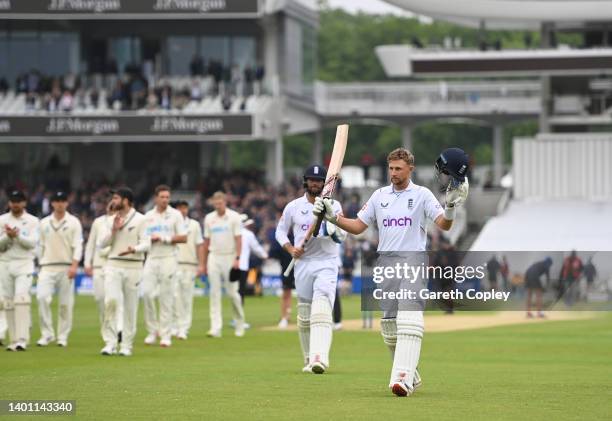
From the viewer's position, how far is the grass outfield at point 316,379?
12305 millimetres

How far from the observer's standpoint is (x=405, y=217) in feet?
43.8

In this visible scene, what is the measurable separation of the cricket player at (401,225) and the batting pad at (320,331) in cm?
194

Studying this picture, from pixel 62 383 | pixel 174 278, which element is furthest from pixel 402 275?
pixel 174 278

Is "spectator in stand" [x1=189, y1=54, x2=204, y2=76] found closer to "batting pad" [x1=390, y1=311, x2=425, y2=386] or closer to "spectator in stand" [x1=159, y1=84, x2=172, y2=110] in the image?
"spectator in stand" [x1=159, y1=84, x2=172, y2=110]

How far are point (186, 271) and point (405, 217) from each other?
12150 mm

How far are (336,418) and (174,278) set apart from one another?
10962 mm

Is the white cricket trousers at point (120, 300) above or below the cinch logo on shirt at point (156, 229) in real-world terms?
below

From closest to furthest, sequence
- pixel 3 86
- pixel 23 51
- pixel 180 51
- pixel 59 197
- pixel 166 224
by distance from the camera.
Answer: pixel 59 197
pixel 166 224
pixel 3 86
pixel 23 51
pixel 180 51

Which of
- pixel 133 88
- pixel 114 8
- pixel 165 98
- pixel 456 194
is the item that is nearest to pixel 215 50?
pixel 133 88

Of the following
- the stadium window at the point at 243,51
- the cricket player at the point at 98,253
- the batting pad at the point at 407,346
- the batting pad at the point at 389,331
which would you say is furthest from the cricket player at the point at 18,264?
the stadium window at the point at 243,51

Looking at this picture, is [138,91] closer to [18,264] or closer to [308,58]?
[308,58]

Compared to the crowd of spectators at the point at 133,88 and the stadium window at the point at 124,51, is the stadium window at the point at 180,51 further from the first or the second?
the stadium window at the point at 124,51

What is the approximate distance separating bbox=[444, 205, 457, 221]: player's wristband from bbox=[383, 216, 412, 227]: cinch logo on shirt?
1.92 feet

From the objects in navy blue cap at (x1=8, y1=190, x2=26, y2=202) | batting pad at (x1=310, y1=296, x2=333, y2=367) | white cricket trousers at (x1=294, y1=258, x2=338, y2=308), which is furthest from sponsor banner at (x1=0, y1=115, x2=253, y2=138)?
batting pad at (x1=310, y1=296, x2=333, y2=367)
